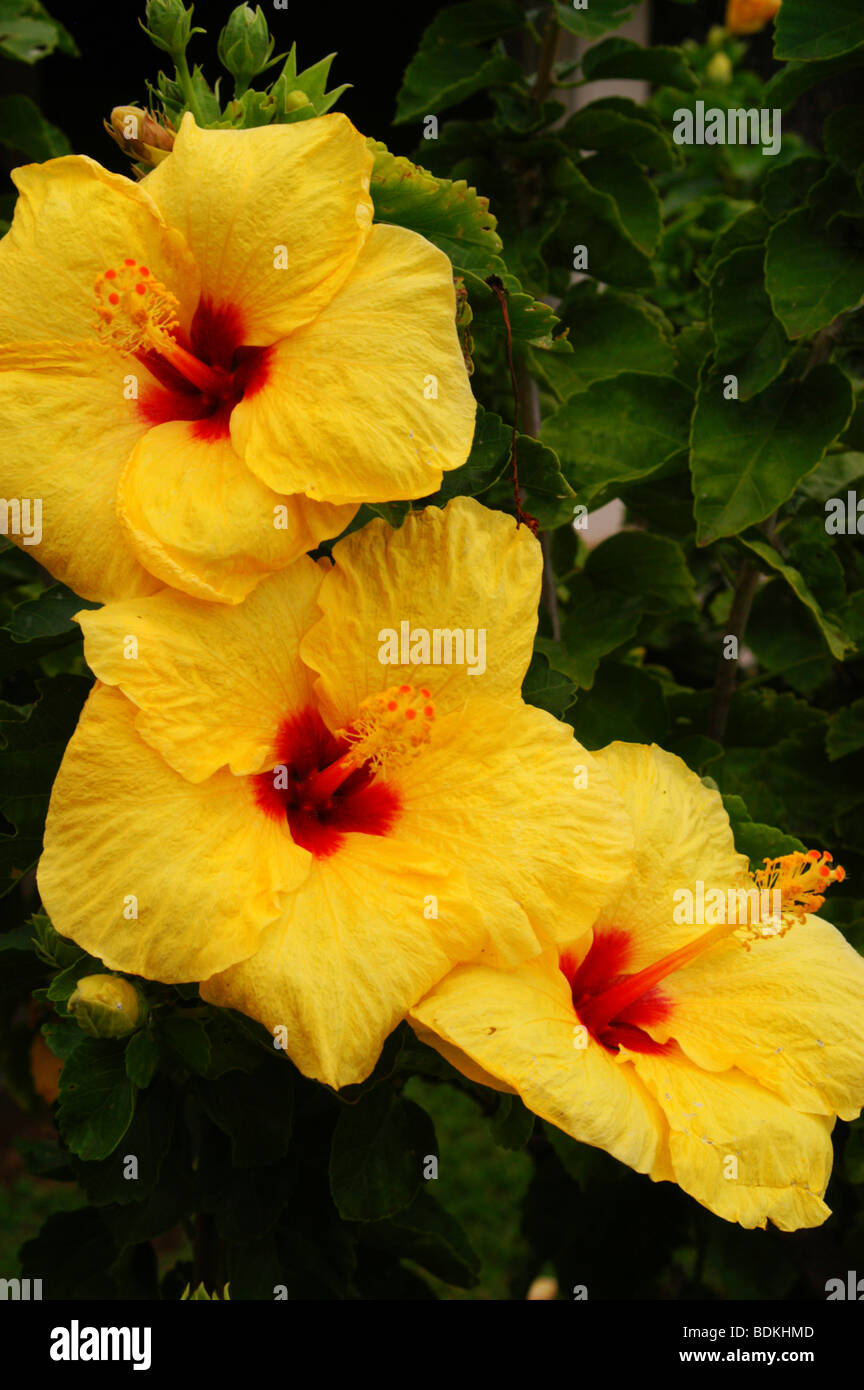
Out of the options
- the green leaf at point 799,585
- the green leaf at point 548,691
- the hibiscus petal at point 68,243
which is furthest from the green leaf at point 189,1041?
the green leaf at point 799,585

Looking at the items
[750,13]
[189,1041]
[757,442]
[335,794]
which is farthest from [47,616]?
[750,13]

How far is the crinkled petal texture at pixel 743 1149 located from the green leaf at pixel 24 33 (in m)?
2.05

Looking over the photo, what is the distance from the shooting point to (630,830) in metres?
1.23

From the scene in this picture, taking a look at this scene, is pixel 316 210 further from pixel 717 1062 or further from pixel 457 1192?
pixel 457 1192

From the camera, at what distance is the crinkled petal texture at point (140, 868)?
43.8 inches

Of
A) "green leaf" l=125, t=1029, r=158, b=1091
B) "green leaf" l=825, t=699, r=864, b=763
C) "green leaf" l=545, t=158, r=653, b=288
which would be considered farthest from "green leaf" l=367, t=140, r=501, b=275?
"green leaf" l=825, t=699, r=864, b=763

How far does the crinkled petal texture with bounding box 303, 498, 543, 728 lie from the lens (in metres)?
1.29

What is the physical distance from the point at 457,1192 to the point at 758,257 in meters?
3.08

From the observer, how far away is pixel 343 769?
1279 mm

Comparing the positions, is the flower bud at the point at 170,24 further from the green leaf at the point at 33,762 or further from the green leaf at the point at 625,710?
the green leaf at the point at 625,710

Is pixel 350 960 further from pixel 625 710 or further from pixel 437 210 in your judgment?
pixel 625 710

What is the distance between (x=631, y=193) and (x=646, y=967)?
4.55 ft

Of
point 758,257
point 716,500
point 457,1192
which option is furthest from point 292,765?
point 457,1192

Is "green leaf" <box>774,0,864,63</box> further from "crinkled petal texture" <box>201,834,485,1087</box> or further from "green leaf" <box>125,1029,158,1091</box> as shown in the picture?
"green leaf" <box>125,1029,158,1091</box>
